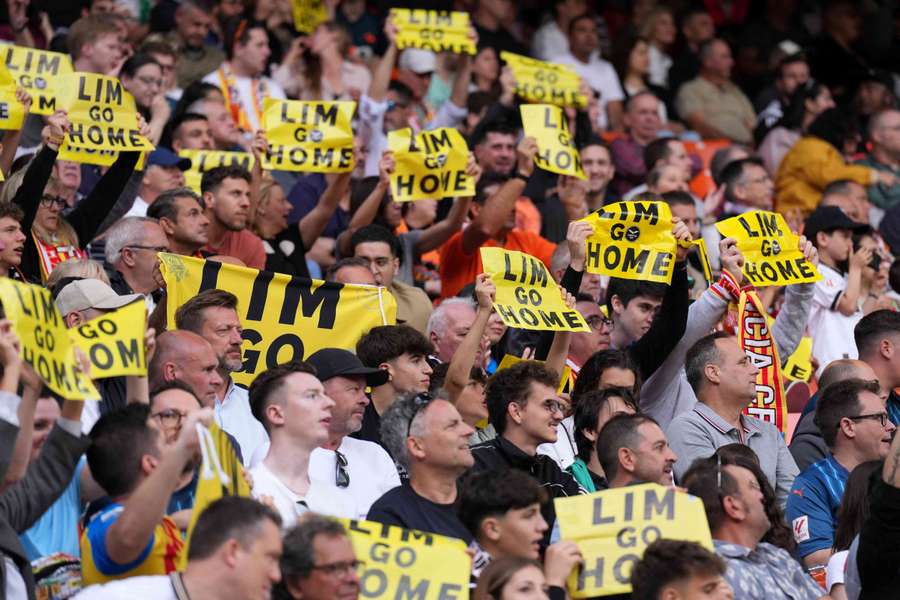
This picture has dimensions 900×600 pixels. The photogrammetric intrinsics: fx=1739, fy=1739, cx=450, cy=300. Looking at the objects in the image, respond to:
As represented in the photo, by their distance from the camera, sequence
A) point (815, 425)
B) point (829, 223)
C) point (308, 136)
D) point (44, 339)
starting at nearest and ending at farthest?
point (44, 339), point (815, 425), point (308, 136), point (829, 223)

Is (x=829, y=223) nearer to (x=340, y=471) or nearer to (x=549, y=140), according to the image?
(x=549, y=140)

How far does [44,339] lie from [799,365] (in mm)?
5565

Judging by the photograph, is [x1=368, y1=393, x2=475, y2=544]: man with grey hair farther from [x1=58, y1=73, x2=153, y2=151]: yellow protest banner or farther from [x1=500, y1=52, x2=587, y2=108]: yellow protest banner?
[x1=500, y1=52, x2=587, y2=108]: yellow protest banner

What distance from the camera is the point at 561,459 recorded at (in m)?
8.27

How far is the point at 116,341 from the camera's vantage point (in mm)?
6312

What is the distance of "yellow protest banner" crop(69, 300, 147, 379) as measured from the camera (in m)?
6.25

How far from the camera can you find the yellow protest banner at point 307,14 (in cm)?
1449

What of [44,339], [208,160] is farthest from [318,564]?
[208,160]

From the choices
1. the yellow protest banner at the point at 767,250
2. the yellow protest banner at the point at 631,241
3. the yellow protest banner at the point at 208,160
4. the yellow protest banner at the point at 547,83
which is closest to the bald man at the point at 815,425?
the yellow protest banner at the point at 767,250

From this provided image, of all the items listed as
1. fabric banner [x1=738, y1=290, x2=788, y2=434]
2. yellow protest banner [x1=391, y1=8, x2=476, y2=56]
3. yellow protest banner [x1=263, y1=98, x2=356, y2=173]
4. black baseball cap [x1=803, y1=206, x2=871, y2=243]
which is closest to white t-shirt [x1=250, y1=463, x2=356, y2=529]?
fabric banner [x1=738, y1=290, x2=788, y2=434]

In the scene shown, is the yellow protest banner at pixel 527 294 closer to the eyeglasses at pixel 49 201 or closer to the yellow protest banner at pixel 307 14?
the eyeglasses at pixel 49 201

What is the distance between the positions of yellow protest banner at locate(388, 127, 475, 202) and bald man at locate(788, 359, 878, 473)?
2568mm

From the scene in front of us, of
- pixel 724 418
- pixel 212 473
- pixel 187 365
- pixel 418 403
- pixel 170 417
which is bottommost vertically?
pixel 724 418

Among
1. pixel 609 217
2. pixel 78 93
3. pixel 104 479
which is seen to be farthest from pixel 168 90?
pixel 104 479
